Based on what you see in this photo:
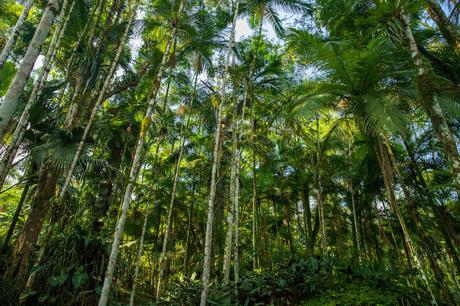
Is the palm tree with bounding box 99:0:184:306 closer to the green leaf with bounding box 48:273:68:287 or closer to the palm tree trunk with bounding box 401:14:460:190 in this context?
the green leaf with bounding box 48:273:68:287

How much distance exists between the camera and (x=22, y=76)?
4.14 metres

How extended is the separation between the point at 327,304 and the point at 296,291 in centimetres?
72

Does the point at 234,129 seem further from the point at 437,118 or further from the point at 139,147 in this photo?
the point at 437,118

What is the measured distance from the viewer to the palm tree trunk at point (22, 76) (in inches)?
155

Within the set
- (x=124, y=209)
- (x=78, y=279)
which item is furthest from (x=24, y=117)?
(x=78, y=279)

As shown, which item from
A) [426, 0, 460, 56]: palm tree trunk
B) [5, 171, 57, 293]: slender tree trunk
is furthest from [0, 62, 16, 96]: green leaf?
[426, 0, 460, 56]: palm tree trunk

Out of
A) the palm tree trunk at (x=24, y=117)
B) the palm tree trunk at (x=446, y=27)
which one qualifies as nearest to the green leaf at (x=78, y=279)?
the palm tree trunk at (x=24, y=117)

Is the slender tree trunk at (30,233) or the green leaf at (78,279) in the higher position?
the slender tree trunk at (30,233)

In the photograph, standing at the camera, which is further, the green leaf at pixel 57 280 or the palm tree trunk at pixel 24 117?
the green leaf at pixel 57 280

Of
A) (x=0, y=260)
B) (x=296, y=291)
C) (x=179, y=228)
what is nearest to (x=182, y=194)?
(x=179, y=228)

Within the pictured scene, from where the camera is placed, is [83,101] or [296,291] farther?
[83,101]

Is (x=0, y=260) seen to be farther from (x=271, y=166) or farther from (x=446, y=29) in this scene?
(x=446, y=29)

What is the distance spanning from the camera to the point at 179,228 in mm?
17031

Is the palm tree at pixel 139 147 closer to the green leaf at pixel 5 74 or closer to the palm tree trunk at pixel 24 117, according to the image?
the palm tree trunk at pixel 24 117
